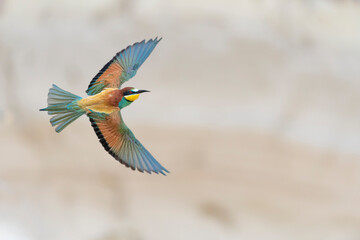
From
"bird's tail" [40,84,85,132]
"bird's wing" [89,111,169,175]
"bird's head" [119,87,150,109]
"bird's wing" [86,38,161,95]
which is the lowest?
"bird's tail" [40,84,85,132]

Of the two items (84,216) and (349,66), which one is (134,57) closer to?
(84,216)

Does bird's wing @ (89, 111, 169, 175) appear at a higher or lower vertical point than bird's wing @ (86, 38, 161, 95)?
lower

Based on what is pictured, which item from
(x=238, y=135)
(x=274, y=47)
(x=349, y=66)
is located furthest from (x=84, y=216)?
(x=349, y=66)

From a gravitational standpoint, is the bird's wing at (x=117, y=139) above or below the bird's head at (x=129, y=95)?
below

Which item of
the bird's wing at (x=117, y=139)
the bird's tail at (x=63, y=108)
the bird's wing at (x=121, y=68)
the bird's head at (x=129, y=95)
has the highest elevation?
the bird's wing at (x=121, y=68)

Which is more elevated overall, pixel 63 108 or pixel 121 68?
pixel 121 68
